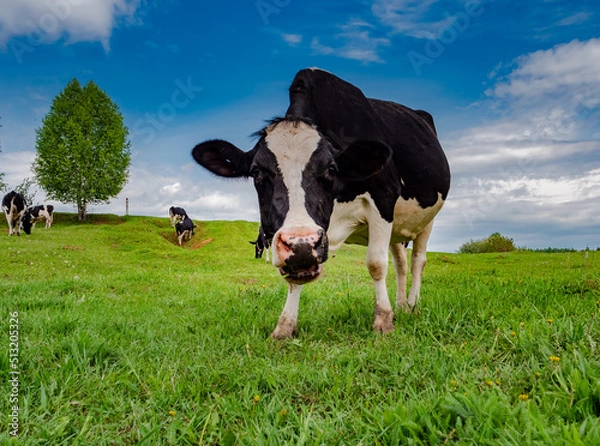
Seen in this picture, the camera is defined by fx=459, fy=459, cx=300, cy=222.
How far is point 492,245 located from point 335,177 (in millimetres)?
25571

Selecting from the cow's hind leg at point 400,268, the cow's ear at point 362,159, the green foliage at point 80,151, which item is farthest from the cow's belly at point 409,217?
the green foliage at point 80,151

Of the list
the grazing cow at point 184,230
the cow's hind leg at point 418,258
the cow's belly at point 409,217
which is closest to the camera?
the cow's belly at point 409,217

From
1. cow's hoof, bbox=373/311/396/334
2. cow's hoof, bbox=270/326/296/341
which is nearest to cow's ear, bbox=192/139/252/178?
cow's hoof, bbox=270/326/296/341

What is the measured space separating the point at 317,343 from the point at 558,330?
2.16 metres

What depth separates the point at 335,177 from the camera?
15.3 feet

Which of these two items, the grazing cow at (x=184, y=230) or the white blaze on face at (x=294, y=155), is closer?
the white blaze on face at (x=294, y=155)

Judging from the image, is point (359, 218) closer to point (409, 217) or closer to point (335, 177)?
point (335, 177)

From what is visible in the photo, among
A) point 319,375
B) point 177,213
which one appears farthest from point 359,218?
point 177,213

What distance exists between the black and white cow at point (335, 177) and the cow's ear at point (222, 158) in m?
0.01

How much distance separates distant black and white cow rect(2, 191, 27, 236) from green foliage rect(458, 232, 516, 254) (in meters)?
26.3

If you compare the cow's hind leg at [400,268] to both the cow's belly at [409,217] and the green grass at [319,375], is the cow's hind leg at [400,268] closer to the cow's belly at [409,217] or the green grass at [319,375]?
the cow's belly at [409,217]

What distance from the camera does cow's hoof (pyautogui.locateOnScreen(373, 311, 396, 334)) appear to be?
5.00 meters

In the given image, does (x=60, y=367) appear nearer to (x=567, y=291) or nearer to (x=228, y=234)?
(x=567, y=291)

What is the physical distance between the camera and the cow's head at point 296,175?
3.78m
